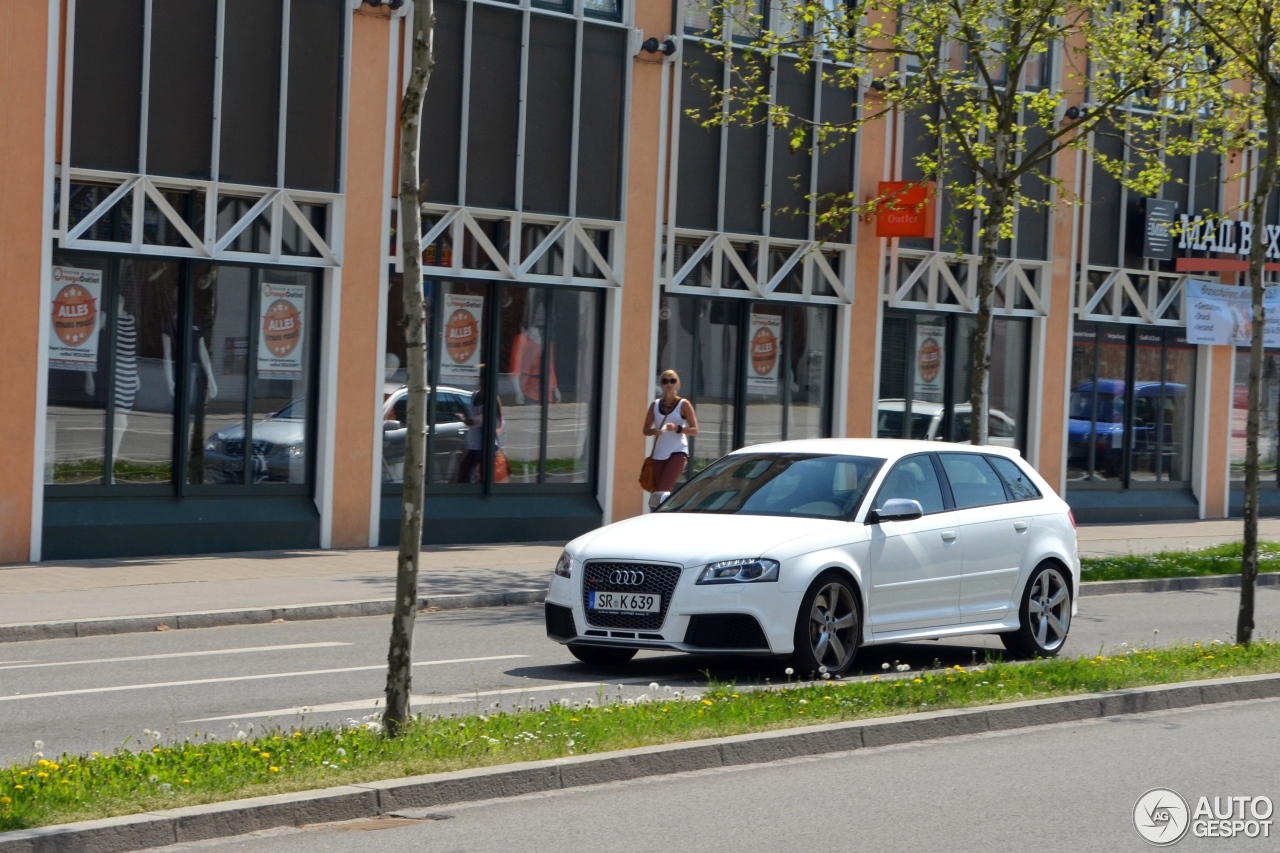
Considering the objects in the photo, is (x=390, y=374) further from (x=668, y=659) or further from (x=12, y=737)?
(x=12, y=737)

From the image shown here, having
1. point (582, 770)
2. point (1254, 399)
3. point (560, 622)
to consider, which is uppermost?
point (1254, 399)

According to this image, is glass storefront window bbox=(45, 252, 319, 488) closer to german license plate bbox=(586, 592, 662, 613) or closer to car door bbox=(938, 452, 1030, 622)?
german license plate bbox=(586, 592, 662, 613)

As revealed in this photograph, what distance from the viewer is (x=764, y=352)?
23.5m

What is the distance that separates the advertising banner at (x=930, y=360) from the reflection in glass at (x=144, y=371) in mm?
11439

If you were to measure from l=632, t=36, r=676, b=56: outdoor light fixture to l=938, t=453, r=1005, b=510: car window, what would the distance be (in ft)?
32.6

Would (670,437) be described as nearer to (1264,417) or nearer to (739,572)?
(739,572)

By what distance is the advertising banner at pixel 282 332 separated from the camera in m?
18.8

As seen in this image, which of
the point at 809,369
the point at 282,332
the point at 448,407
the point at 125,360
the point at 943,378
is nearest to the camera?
the point at 125,360

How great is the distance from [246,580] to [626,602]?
6092mm

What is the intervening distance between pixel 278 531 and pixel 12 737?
1001 centimetres

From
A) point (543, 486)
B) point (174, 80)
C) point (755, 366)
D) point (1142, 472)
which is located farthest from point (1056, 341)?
point (174, 80)

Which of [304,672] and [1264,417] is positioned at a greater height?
[1264,417]

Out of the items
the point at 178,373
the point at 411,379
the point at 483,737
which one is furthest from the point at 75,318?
the point at 483,737

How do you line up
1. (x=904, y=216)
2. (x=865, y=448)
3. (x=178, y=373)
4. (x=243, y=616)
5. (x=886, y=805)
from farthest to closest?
(x=904, y=216) < (x=178, y=373) < (x=243, y=616) < (x=865, y=448) < (x=886, y=805)
